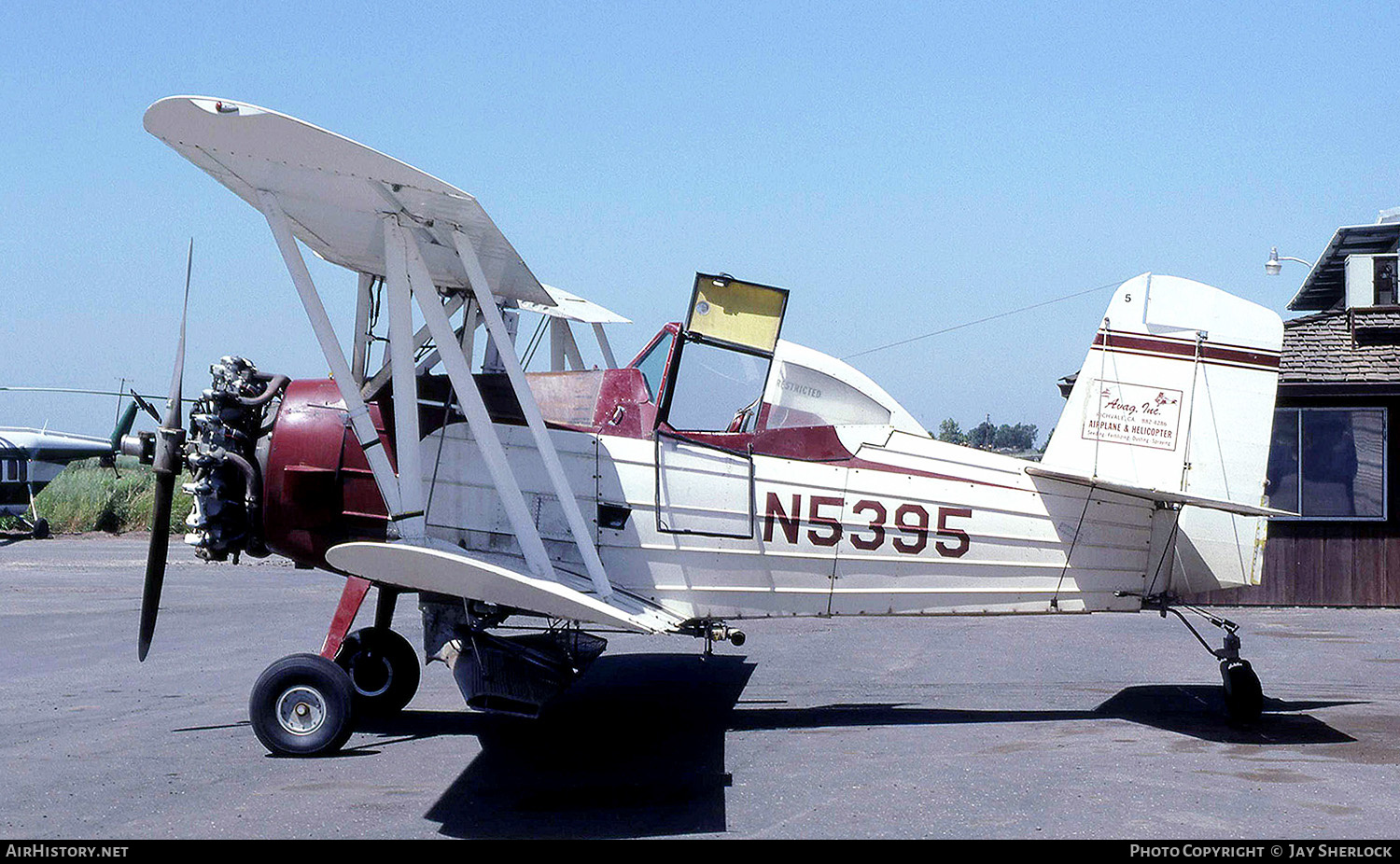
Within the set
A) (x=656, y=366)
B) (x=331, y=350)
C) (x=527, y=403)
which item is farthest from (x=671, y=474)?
(x=331, y=350)

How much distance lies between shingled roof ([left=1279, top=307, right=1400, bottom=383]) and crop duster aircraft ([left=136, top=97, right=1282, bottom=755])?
8524 millimetres

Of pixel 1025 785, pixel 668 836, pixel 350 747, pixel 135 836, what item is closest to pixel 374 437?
pixel 350 747

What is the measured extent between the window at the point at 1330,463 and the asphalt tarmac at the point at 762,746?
130 inches

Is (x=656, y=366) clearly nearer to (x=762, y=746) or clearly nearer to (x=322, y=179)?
(x=322, y=179)

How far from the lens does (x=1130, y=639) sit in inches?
485

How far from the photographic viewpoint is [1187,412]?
25.8 ft

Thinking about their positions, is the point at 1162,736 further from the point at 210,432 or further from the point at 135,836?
the point at 210,432

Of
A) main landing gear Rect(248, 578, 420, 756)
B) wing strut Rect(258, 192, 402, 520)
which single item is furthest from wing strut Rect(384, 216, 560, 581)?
main landing gear Rect(248, 578, 420, 756)

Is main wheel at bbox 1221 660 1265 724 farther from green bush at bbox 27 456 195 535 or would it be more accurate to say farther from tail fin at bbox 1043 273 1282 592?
green bush at bbox 27 456 195 535

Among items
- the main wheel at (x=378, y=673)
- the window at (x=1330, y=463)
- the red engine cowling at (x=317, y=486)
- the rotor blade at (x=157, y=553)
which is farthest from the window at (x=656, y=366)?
the window at (x=1330, y=463)

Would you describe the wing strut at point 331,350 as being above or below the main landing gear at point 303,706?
above

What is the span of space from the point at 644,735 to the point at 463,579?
2294 mm

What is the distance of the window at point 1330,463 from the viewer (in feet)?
50.5

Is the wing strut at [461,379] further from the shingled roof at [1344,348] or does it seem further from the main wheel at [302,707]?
the shingled roof at [1344,348]
